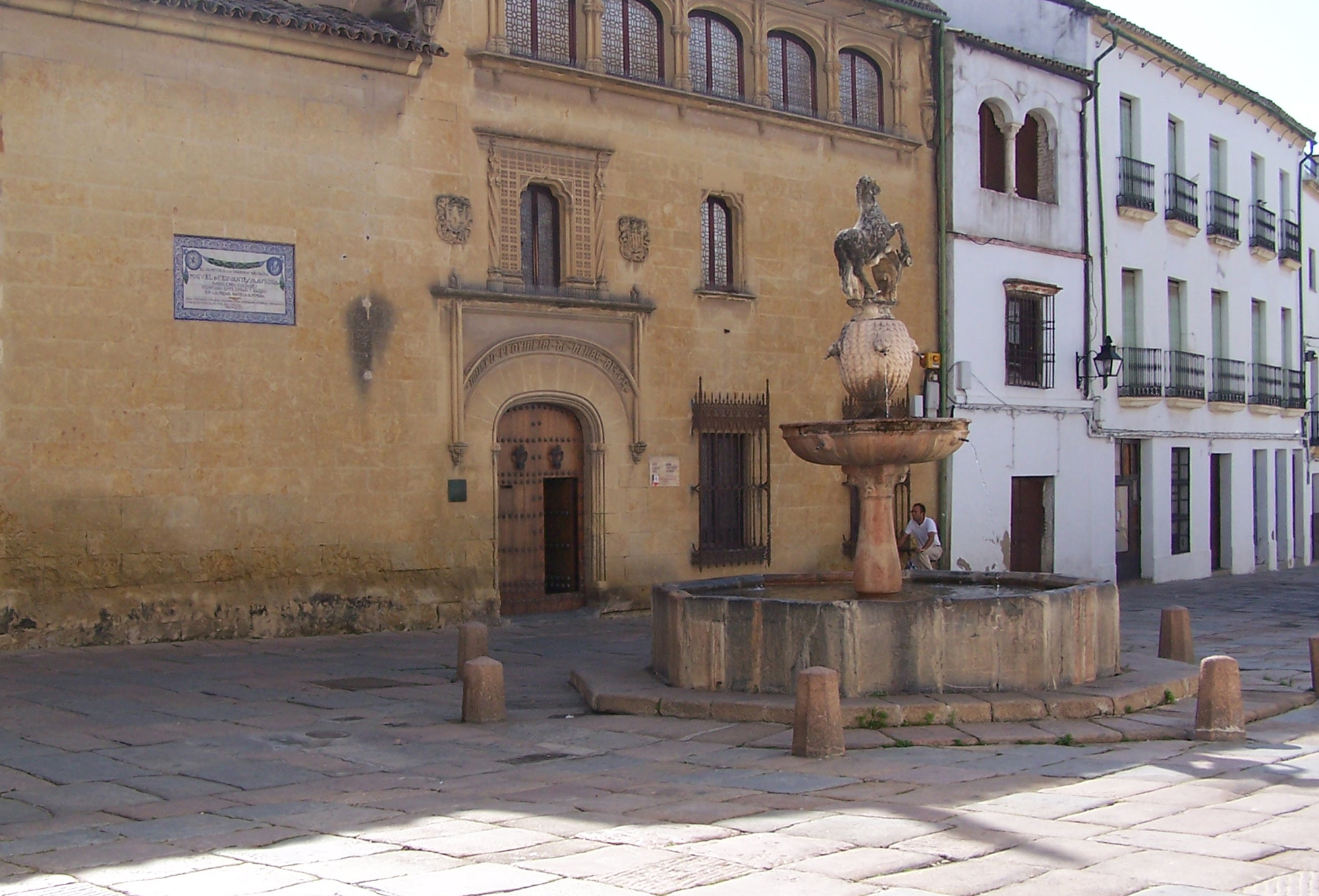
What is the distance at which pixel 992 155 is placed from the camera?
2289 centimetres

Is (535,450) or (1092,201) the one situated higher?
(1092,201)

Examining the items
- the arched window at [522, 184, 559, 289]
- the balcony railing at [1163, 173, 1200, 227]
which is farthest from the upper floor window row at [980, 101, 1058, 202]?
the arched window at [522, 184, 559, 289]

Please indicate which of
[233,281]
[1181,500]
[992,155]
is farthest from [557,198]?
[1181,500]

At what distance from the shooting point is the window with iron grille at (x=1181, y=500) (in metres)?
26.0

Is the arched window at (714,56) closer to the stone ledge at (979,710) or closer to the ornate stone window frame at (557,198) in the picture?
the ornate stone window frame at (557,198)

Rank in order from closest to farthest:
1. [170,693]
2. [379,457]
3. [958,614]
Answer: [958,614] < [170,693] < [379,457]

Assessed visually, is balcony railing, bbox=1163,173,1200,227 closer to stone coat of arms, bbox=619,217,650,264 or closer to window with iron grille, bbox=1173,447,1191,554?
window with iron grille, bbox=1173,447,1191,554

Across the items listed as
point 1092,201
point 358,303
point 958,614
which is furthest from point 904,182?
point 958,614

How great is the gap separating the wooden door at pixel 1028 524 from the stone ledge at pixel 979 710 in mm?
12198

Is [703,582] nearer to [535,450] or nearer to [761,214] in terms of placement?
[535,450]

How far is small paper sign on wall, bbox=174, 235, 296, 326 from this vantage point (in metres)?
13.7

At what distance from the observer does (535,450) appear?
16.7m

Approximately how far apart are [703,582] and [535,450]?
4.87 metres

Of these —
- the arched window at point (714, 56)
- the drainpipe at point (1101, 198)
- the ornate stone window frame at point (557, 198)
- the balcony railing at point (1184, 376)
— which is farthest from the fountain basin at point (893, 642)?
the balcony railing at point (1184, 376)
